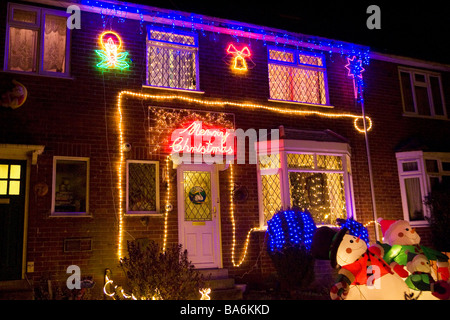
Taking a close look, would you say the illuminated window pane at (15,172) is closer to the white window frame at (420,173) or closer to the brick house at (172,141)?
the brick house at (172,141)

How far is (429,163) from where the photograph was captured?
39.0ft

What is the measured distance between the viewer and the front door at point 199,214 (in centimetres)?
917

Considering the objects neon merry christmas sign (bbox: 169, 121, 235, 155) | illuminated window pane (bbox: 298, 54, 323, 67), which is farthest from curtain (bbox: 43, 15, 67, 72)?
illuminated window pane (bbox: 298, 54, 323, 67)

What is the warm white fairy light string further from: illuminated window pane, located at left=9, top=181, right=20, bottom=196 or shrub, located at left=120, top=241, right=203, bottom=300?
shrub, located at left=120, top=241, right=203, bottom=300

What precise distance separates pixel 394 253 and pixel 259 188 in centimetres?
417

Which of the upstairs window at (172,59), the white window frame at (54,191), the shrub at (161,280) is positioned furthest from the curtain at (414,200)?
the white window frame at (54,191)

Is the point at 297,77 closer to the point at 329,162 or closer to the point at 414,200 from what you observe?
the point at 329,162

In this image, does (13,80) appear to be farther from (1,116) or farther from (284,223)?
(284,223)

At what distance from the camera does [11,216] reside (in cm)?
789

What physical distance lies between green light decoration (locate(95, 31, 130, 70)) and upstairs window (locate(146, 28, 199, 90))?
624 mm

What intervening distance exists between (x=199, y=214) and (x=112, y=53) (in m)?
4.08

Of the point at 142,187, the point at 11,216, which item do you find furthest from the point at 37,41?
the point at 142,187

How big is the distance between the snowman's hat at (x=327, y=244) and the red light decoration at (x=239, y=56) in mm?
5547
